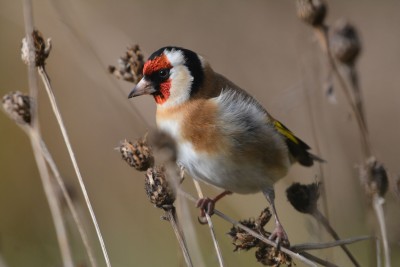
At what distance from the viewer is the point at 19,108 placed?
245 centimetres

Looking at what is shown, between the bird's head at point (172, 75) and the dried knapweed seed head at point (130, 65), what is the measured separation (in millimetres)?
128

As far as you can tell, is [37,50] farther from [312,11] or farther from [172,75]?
[312,11]

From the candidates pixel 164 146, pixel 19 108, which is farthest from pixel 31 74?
pixel 164 146

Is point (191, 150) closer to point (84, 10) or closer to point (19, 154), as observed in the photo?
point (19, 154)

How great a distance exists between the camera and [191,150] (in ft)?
10.5

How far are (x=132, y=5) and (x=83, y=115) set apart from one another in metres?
1.59

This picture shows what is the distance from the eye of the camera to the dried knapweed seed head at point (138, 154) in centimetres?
251

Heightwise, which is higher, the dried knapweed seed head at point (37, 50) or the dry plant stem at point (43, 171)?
the dried knapweed seed head at point (37, 50)

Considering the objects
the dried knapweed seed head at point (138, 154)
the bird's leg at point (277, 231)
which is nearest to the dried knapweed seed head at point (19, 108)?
the dried knapweed seed head at point (138, 154)

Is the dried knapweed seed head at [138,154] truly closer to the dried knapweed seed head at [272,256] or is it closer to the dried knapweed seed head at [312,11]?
the dried knapweed seed head at [272,256]

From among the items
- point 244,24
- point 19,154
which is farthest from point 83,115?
point 244,24

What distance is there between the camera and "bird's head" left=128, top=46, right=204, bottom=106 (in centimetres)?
331

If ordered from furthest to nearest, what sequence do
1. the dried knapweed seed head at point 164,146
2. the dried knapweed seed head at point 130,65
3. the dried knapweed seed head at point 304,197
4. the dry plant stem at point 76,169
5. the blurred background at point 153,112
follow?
the blurred background at point 153,112 → the dried knapweed seed head at point 130,65 → the dried knapweed seed head at point 304,197 → the dry plant stem at point 76,169 → the dried knapweed seed head at point 164,146

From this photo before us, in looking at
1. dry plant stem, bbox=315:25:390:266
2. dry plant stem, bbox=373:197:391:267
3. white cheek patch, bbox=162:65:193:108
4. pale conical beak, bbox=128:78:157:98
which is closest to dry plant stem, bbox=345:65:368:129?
dry plant stem, bbox=315:25:390:266
